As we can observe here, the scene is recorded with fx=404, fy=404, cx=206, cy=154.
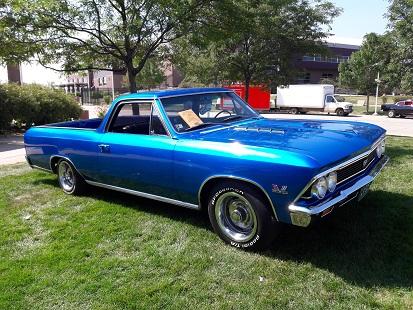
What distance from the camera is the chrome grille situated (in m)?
3.90

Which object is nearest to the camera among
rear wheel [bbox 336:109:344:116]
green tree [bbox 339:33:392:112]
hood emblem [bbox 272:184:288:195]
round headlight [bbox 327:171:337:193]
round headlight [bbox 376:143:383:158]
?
hood emblem [bbox 272:184:288:195]

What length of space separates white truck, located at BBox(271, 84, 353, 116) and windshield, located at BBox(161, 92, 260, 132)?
2799 centimetres

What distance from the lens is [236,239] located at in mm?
4121

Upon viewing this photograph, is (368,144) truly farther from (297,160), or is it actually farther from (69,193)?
(69,193)

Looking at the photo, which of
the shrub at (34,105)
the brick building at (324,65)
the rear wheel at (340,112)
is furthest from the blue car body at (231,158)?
the brick building at (324,65)

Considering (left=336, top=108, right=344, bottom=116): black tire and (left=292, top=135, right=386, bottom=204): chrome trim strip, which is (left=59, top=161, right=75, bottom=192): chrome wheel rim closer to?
(left=292, top=135, right=386, bottom=204): chrome trim strip

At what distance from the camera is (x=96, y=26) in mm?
9438

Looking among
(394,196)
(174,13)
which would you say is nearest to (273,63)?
(174,13)

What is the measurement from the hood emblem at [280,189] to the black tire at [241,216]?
247 mm

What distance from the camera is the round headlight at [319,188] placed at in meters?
3.53

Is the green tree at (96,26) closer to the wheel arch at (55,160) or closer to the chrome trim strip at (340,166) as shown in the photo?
the wheel arch at (55,160)

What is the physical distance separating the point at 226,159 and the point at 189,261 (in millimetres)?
1050

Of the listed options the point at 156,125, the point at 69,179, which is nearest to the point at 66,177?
the point at 69,179

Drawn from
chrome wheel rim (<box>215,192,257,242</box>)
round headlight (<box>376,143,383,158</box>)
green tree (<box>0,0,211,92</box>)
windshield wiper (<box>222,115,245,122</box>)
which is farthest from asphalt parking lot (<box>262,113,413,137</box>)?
chrome wheel rim (<box>215,192,257,242</box>)
